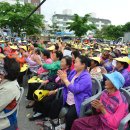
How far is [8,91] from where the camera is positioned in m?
3.36

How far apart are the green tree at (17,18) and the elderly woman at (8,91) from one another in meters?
26.3

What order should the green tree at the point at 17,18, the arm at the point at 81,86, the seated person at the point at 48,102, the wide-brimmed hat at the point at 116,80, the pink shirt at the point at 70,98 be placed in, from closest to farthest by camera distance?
the wide-brimmed hat at the point at 116,80, the arm at the point at 81,86, the pink shirt at the point at 70,98, the seated person at the point at 48,102, the green tree at the point at 17,18

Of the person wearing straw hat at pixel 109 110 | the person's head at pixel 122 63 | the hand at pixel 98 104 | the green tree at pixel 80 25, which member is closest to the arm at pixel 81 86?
the person wearing straw hat at pixel 109 110

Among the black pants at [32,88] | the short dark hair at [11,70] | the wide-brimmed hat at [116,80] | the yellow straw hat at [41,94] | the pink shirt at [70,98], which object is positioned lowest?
the black pants at [32,88]

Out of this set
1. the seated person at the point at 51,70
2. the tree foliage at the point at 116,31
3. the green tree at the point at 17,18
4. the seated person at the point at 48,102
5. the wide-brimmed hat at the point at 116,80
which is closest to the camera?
the wide-brimmed hat at the point at 116,80

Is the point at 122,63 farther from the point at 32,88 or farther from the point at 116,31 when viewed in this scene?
the point at 116,31

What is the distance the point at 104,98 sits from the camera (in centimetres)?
395

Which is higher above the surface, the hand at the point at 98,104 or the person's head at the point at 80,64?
the person's head at the point at 80,64

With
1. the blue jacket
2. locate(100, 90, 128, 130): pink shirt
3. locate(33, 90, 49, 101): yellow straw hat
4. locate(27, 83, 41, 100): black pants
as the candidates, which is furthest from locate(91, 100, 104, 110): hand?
locate(27, 83, 41, 100): black pants

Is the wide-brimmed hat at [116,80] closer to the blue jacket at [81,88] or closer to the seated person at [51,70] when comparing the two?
the blue jacket at [81,88]

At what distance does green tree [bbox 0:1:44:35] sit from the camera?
30.5 m

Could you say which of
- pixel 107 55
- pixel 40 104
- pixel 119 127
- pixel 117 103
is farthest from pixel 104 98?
pixel 107 55

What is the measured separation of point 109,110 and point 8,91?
139 centimetres

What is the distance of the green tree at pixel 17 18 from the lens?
1201 inches
